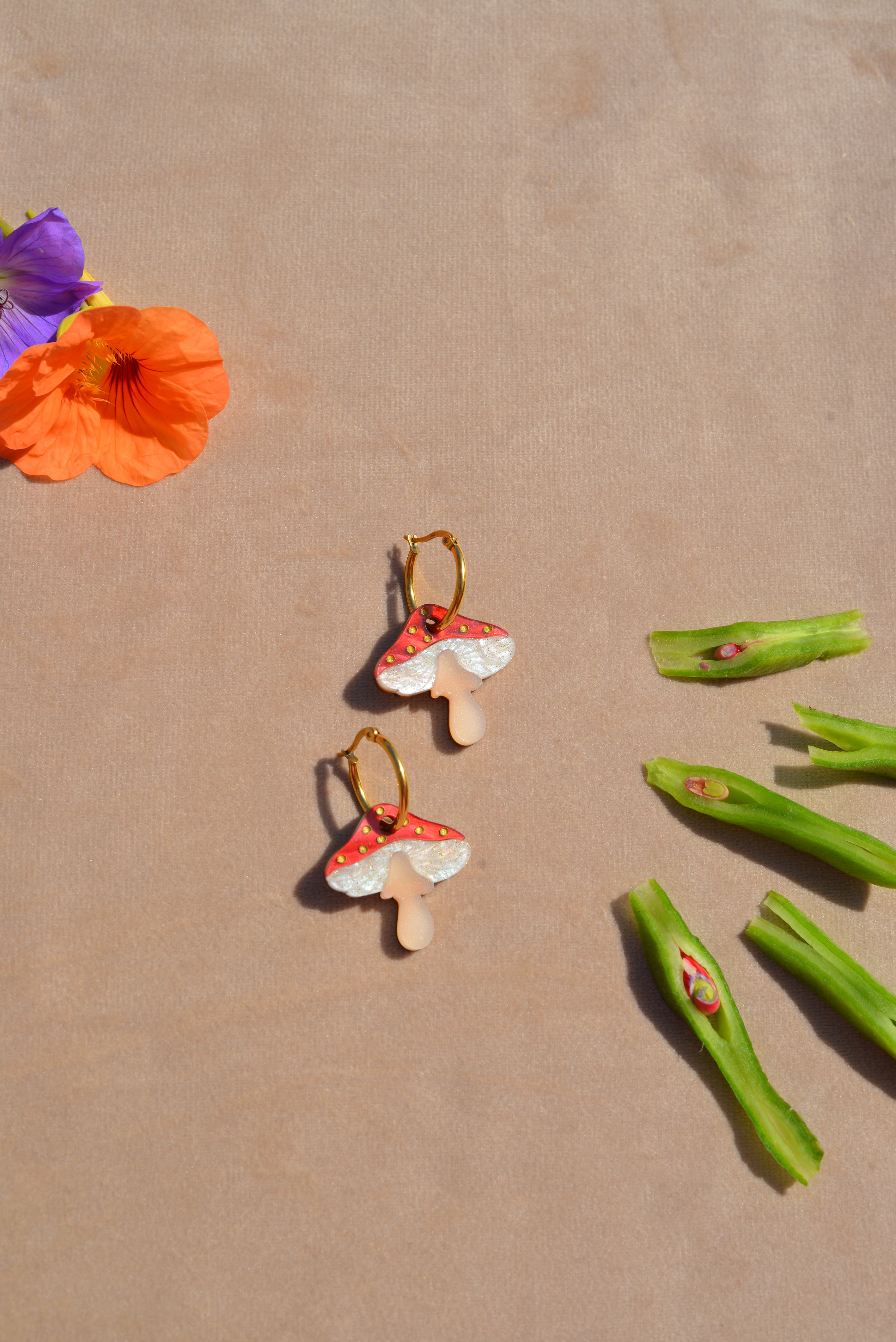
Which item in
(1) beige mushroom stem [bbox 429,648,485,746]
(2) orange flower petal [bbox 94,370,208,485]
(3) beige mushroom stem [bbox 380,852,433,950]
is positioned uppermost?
(2) orange flower petal [bbox 94,370,208,485]

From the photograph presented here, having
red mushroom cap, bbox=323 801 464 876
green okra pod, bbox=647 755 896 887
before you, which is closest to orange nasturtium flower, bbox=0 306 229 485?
red mushroom cap, bbox=323 801 464 876

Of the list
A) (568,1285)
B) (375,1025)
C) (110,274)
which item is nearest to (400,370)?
(110,274)

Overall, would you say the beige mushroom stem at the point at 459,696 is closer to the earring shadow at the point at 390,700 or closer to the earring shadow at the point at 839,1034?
the earring shadow at the point at 390,700

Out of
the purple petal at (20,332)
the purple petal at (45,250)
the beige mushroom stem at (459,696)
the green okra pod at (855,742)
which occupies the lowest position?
the green okra pod at (855,742)

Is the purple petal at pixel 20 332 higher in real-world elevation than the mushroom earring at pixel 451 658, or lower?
higher

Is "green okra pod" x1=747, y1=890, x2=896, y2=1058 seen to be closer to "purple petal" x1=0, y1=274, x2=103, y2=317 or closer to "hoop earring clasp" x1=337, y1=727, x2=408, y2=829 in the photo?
"hoop earring clasp" x1=337, y1=727, x2=408, y2=829

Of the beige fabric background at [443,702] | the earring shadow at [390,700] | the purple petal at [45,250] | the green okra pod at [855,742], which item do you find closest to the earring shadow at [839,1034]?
the beige fabric background at [443,702]

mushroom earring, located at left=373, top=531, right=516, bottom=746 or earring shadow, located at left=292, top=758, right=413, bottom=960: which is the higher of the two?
mushroom earring, located at left=373, top=531, right=516, bottom=746
